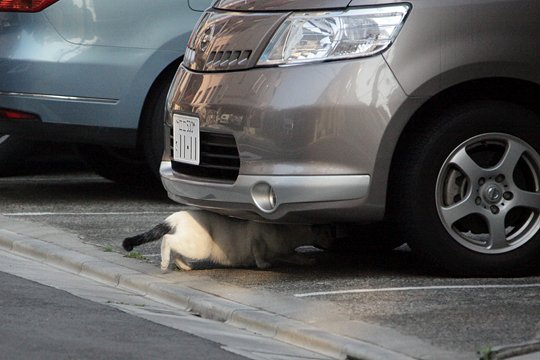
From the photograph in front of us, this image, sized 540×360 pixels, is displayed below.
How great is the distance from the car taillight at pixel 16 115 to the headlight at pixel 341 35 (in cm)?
298

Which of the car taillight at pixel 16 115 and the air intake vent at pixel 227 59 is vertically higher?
the air intake vent at pixel 227 59

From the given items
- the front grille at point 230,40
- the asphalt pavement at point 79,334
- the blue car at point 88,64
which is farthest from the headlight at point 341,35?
the blue car at point 88,64

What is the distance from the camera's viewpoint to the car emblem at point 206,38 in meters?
7.76

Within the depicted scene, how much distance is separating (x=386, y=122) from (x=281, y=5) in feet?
2.56

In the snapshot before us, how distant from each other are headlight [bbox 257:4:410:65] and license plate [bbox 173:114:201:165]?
1.97ft

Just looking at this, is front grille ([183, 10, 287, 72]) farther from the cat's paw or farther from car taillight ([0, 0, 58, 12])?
car taillight ([0, 0, 58, 12])

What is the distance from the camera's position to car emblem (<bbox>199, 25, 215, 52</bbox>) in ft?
25.5

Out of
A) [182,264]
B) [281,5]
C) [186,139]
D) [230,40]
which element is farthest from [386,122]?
[182,264]

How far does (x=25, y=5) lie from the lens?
9906mm

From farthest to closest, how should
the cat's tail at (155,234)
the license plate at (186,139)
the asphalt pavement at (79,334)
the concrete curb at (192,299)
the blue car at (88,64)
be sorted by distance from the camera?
the blue car at (88,64)
the cat's tail at (155,234)
the license plate at (186,139)
the concrete curb at (192,299)
the asphalt pavement at (79,334)

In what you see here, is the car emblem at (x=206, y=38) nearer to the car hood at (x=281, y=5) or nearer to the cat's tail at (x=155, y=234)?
the car hood at (x=281, y=5)

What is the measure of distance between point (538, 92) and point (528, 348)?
2.09 metres

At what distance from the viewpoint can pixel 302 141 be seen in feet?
23.7

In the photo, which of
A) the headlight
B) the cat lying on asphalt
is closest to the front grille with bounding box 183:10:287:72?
the headlight
